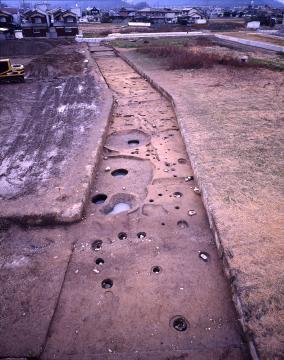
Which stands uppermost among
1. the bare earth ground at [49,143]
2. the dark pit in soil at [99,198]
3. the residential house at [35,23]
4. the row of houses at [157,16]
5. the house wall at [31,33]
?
the row of houses at [157,16]

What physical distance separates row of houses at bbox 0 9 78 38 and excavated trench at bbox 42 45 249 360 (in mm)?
33944

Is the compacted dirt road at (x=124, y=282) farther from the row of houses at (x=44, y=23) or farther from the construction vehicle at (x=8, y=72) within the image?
the row of houses at (x=44, y=23)

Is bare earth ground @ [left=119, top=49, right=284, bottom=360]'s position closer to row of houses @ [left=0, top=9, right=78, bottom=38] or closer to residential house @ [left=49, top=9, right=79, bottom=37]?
residential house @ [left=49, top=9, right=79, bottom=37]

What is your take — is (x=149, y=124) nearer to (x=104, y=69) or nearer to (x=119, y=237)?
(x=119, y=237)

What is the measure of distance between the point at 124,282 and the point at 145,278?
0.98 ft

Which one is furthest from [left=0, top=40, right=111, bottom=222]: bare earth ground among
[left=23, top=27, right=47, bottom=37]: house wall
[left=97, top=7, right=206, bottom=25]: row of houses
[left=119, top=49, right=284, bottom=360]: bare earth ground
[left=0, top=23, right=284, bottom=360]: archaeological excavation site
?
[left=97, top=7, right=206, bottom=25]: row of houses

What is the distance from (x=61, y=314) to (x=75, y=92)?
9.95 meters

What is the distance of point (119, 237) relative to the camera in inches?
184

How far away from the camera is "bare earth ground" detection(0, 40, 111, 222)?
17.1 feet

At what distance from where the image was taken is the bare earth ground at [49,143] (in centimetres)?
520

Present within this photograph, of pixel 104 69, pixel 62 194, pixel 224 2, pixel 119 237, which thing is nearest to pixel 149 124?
pixel 62 194

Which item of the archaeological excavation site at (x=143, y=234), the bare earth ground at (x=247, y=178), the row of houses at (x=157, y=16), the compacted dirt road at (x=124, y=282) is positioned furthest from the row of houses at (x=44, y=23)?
the compacted dirt road at (x=124, y=282)

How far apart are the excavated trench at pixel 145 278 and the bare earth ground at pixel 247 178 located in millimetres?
363

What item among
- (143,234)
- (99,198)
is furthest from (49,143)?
(143,234)
